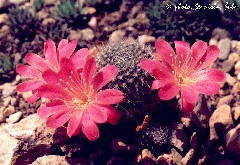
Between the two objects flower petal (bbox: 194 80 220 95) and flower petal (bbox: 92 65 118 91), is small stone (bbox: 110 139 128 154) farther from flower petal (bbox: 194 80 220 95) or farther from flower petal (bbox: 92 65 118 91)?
flower petal (bbox: 194 80 220 95)

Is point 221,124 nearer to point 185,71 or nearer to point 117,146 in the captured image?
point 185,71

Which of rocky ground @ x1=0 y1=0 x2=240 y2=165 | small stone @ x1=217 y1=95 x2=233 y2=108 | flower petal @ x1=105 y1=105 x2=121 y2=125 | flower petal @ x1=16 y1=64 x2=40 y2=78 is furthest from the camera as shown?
small stone @ x1=217 y1=95 x2=233 y2=108

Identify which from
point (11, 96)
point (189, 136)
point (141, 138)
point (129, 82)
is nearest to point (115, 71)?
point (129, 82)

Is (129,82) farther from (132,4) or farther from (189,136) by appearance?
(132,4)

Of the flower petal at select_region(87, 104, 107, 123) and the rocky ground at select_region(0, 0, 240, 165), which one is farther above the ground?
the flower petal at select_region(87, 104, 107, 123)

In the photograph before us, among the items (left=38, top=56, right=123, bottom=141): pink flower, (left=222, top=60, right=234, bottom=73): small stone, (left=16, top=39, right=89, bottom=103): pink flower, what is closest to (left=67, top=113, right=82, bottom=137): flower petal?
(left=38, top=56, right=123, bottom=141): pink flower

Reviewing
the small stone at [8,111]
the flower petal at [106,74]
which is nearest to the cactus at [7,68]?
the small stone at [8,111]

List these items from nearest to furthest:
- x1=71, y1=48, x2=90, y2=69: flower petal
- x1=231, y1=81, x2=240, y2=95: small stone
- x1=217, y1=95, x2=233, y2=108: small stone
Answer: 1. x1=71, y1=48, x2=90, y2=69: flower petal
2. x1=217, y1=95, x2=233, y2=108: small stone
3. x1=231, y1=81, x2=240, y2=95: small stone

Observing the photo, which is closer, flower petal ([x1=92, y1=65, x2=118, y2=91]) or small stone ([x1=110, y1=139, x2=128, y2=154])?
flower petal ([x1=92, y1=65, x2=118, y2=91])
